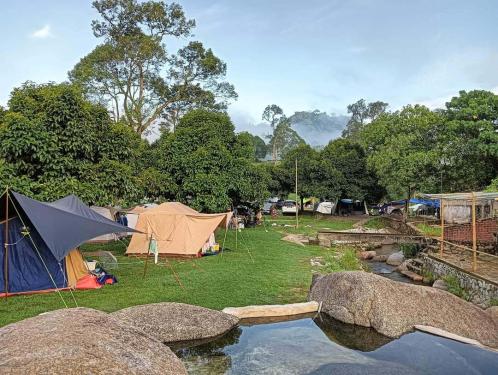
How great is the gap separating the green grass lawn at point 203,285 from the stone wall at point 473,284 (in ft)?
15.2

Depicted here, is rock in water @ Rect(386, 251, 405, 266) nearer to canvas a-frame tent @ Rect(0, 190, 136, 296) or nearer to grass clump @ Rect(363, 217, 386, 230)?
grass clump @ Rect(363, 217, 386, 230)

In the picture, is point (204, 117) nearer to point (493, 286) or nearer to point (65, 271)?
point (65, 271)

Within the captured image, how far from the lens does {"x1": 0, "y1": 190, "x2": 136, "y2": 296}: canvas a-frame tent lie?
34.4ft

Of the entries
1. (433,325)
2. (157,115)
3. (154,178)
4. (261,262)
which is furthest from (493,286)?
(157,115)

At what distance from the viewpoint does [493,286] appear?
11.5 m

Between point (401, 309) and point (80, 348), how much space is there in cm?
653

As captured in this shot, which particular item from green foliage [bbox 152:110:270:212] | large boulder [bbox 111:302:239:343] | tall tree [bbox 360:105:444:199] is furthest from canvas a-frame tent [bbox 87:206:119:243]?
tall tree [bbox 360:105:444:199]

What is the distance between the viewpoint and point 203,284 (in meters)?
12.7

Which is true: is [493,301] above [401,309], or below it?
below

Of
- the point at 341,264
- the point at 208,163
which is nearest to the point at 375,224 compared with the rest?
the point at 341,264

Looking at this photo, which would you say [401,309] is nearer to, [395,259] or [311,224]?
[395,259]

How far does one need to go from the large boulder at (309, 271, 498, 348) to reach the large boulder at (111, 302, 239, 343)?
2550 millimetres

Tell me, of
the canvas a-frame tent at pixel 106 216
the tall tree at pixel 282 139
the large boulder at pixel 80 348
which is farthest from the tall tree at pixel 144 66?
the tall tree at pixel 282 139

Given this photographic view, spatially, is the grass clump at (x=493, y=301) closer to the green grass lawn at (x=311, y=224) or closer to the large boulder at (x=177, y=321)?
the large boulder at (x=177, y=321)
